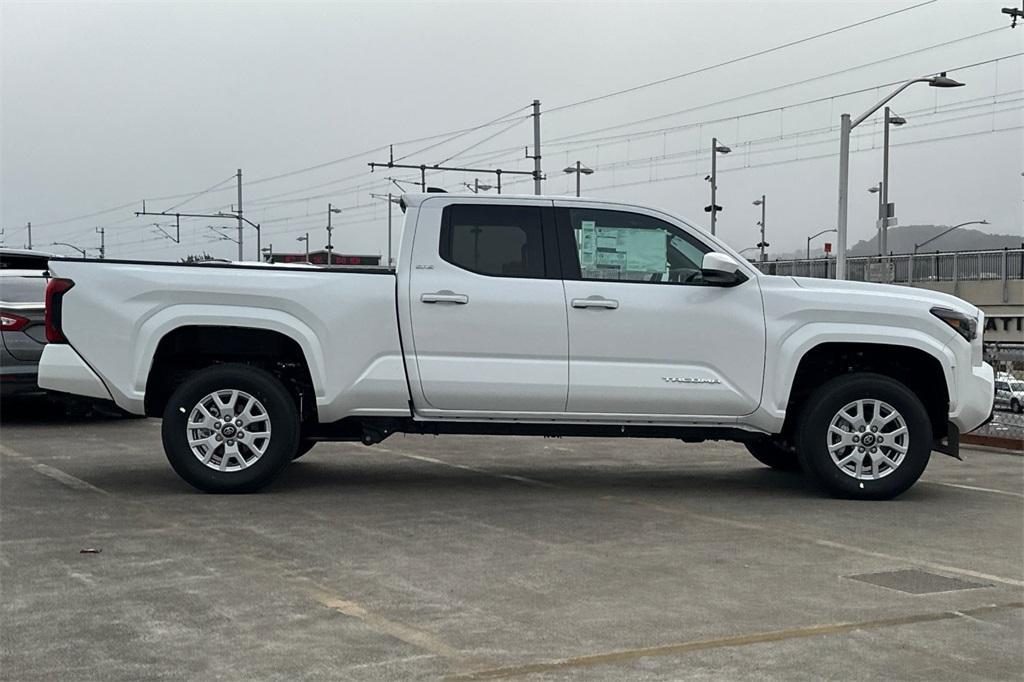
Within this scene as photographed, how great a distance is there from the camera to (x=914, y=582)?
612 cm

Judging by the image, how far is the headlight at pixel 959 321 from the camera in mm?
8719

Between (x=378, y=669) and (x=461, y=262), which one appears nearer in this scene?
(x=378, y=669)

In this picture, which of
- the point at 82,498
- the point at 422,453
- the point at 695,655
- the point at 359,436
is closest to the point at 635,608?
the point at 695,655

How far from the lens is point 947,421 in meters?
8.86

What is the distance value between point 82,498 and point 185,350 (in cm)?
118

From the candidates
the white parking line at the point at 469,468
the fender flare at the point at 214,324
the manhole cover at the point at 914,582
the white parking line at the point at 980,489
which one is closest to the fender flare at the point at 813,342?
the white parking line at the point at 980,489

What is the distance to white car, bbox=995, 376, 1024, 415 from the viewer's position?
12.5 meters

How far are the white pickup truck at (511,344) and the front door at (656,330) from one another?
0.01 meters


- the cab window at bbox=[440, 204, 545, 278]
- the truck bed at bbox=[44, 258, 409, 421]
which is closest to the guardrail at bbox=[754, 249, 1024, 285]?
the cab window at bbox=[440, 204, 545, 278]

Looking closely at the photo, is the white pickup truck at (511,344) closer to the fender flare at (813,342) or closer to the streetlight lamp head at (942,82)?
the fender flare at (813,342)

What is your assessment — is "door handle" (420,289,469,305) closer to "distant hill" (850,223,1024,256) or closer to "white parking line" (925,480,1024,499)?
"white parking line" (925,480,1024,499)

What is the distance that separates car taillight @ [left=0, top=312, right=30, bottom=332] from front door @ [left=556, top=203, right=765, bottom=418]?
669 cm

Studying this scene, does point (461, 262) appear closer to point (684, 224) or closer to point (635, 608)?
point (684, 224)

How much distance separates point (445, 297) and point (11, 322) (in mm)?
6280
